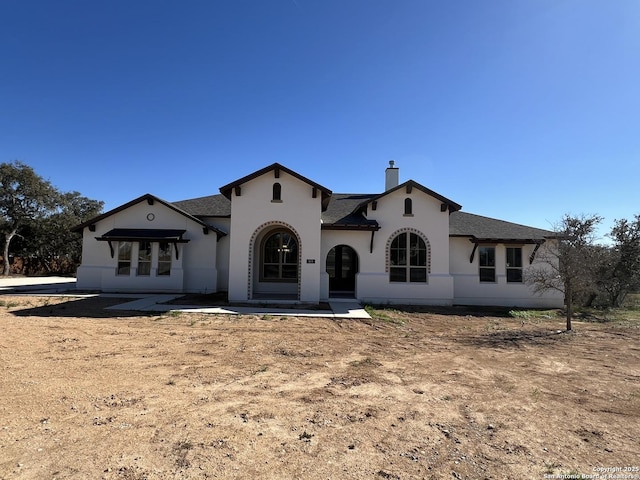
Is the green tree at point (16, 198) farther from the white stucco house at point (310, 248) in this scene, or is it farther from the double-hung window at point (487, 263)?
the double-hung window at point (487, 263)

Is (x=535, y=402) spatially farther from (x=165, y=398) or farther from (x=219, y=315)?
(x=219, y=315)

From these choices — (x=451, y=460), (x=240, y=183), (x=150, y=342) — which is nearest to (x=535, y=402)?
(x=451, y=460)

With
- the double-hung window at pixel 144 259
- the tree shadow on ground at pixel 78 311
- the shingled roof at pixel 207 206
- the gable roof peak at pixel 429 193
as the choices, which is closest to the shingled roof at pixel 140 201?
the shingled roof at pixel 207 206

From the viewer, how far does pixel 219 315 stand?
1185 centimetres

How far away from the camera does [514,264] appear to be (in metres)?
17.0

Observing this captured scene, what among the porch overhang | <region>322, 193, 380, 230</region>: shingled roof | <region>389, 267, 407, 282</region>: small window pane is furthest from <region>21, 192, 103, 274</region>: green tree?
<region>389, 267, 407, 282</region>: small window pane

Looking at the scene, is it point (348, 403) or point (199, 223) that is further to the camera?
point (199, 223)

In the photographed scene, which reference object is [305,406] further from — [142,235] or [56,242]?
[56,242]

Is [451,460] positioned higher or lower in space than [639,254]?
lower

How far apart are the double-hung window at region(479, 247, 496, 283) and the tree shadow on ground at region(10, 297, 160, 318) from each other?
48.6ft

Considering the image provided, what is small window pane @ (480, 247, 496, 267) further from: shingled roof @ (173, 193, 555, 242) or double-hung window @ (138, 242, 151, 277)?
double-hung window @ (138, 242, 151, 277)

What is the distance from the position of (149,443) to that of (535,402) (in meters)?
5.19

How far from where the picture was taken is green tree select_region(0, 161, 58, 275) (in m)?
29.0

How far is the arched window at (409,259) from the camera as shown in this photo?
52.5 ft
